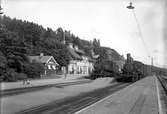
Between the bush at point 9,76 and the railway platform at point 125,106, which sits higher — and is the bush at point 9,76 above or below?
above

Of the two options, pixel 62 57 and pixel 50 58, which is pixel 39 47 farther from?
pixel 50 58

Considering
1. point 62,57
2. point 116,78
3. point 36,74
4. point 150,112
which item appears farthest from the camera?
point 62,57

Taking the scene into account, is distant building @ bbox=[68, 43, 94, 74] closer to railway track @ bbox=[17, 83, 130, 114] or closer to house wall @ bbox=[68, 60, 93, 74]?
house wall @ bbox=[68, 60, 93, 74]

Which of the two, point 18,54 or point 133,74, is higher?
point 18,54

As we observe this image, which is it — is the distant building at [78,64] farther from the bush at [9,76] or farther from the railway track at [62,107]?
the railway track at [62,107]

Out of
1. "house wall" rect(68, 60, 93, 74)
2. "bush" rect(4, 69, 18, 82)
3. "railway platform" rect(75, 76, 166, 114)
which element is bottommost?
"railway platform" rect(75, 76, 166, 114)

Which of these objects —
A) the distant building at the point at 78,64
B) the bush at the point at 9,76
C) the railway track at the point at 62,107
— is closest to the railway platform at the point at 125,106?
the railway track at the point at 62,107

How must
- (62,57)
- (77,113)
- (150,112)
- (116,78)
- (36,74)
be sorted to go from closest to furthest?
(77,113)
(150,112)
(36,74)
(116,78)
(62,57)

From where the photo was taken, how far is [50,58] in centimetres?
6356

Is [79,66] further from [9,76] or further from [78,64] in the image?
[9,76]

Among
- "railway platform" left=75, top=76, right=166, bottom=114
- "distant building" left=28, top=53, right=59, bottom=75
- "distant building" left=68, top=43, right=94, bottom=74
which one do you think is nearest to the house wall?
"distant building" left=68, top=43, right=94, bottom=74

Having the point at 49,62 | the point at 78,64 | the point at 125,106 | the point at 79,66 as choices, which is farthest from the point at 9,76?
the point at 79,66

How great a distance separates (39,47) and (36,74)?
34.5 meters

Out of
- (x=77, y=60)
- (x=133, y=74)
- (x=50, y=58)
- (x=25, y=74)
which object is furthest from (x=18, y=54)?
(x=77, y=60)
